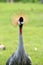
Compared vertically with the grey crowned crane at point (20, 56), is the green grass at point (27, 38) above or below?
below

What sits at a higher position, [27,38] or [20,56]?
[20,56]

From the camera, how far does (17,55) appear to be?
20.4 ft

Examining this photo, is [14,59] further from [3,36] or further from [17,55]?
[3,36]

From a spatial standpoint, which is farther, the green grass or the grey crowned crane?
the green grass

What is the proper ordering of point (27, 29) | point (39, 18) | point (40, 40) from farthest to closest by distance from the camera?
1. point (39, 18)
2. point (27, 29)
3. point (40, 40)

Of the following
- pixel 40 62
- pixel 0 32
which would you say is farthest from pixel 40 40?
pixel 40 62

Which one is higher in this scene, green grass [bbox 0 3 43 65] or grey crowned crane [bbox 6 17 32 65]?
grey crowned crane [bbox 6 17 32 65]

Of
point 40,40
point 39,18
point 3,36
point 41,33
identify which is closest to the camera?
point 40,40

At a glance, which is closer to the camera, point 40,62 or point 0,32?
point 40,62

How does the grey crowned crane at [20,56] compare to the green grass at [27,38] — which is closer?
the grey crowned crane at [20,56]

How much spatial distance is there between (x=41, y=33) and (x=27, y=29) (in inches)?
54.0

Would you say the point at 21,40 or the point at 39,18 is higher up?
the point at 21,40

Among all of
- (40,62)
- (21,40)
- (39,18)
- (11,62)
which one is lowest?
(39,18)

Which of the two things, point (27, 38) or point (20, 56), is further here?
point (27, 38)
